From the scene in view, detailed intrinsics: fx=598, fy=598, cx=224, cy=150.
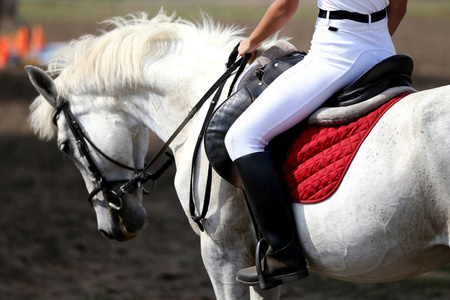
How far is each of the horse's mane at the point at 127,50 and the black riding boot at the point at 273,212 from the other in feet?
3.37

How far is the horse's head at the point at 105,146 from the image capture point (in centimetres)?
358

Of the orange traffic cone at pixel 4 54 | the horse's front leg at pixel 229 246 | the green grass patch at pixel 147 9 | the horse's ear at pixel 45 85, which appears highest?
the horse's ear at pixel 45 85

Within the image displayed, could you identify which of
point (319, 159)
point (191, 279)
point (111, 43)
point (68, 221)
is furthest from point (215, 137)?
point (68, 221)

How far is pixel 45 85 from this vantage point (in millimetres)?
3613

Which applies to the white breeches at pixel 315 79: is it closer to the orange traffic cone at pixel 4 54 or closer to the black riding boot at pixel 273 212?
the black riding boot at pixel 273 212

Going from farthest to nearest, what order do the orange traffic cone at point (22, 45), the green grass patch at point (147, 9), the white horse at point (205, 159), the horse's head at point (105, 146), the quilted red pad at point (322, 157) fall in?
the green grass patch at point (147, 9) < the orange traffic cone at point (22, 45) < the horse's head at point (105, 146) < the quilted red pad at point (322, 157) < the white horse at point (205, 159)

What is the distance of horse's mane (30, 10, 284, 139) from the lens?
3451mm

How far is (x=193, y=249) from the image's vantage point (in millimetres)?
6344

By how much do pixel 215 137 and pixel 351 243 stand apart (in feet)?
2.68

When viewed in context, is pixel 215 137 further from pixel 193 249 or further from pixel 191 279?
pixel 193 249

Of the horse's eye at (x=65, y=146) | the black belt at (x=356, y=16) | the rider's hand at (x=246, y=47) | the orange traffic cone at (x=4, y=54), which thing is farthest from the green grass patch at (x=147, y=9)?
the black belt at (x=356, y=16)

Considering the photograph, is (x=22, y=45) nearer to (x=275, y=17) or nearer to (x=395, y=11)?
(x=275, y=17)

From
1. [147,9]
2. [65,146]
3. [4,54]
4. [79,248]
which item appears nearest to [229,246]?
[65,146]

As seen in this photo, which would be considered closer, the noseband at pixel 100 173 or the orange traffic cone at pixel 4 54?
the noseband at pixel 100 173
